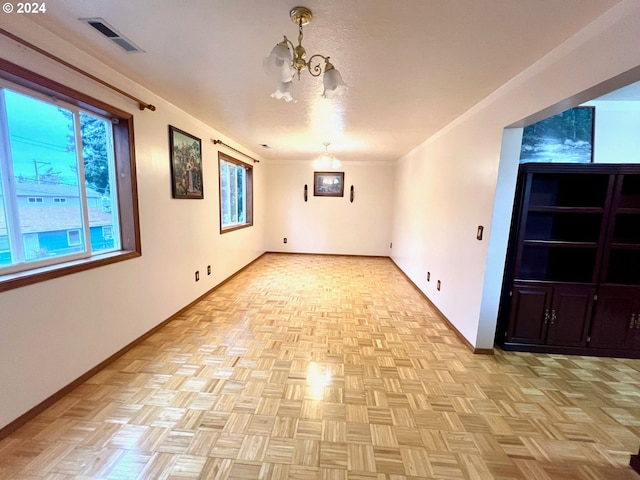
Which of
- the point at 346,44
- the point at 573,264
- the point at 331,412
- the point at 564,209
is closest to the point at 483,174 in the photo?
the point at 564,209

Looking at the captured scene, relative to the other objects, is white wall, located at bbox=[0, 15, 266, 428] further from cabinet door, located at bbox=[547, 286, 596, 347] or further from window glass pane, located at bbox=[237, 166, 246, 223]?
cabinet door, located at bbox=[547, 286, 596, 347]

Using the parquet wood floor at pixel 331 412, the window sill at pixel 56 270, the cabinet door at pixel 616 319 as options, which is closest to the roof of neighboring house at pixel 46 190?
the window sill at pixel 56 270

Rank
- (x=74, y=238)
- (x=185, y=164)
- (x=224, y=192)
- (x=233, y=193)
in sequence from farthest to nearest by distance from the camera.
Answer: (x=233, y=193), (x=224, y=192), (x=185, y=164), (x=74, y=238)

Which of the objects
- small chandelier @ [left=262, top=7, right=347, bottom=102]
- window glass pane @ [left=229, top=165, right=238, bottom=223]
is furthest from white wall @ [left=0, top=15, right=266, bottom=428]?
small chandelier @ [left=262, top=7, right=347, bottom=102]

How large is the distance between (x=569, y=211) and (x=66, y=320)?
3905 millimetres

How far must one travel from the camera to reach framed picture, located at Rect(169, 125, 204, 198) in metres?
2.78

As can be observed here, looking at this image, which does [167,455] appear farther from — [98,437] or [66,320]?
[66,320]

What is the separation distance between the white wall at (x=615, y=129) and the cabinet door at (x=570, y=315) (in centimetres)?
123

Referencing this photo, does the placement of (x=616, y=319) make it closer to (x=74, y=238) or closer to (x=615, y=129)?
(x=615, y=129)

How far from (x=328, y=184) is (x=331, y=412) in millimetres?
5166

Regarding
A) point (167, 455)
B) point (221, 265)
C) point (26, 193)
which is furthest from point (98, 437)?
point (221, 265)

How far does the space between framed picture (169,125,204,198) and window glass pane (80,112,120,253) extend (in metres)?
0.62

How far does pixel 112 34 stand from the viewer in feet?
5.05

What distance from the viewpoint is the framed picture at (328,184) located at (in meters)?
6.20
